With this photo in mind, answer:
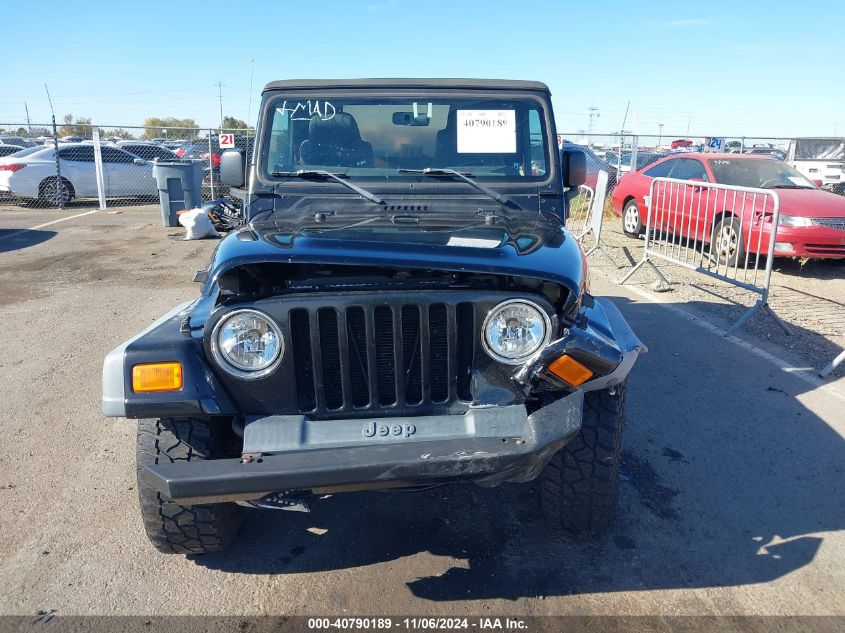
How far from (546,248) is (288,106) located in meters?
1.80

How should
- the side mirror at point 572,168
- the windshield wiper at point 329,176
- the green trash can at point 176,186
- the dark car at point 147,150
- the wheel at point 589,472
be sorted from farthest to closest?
the dark car at point 147,150 → the green trash can at point 176,186 → the side mirror at point 572,168 → the windshield wiper at point 329,176 → the wheel at point 589,472

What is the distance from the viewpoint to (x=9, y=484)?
3.56 m

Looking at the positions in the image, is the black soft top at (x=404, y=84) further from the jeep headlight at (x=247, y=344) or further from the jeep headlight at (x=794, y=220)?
the jeep headlight at (x=794, y=220)

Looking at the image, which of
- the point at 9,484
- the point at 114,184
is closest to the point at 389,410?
the point at 9,484

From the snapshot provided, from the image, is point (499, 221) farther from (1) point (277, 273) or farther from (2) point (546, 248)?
(1) point (277, 273)

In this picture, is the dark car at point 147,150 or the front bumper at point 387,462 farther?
the dark car at point 147,150

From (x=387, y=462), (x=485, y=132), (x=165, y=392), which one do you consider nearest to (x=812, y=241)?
(x=485, y=132)

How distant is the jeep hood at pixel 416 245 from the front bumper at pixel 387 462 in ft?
1.81

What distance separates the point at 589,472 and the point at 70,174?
54.9 feet

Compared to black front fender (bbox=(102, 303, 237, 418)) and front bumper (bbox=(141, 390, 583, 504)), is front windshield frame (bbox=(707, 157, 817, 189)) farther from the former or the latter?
black front fender (bbox=(102, 303, 237, 418))

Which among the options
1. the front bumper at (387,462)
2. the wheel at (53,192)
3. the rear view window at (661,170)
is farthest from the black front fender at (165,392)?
the wheel at (53,192)

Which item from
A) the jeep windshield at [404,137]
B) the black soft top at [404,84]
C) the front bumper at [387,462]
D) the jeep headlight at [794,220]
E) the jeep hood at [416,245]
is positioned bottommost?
the jeep headlight at [794,220]

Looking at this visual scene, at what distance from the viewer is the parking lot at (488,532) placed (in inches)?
108

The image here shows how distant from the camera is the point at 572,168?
3881 millimetres
